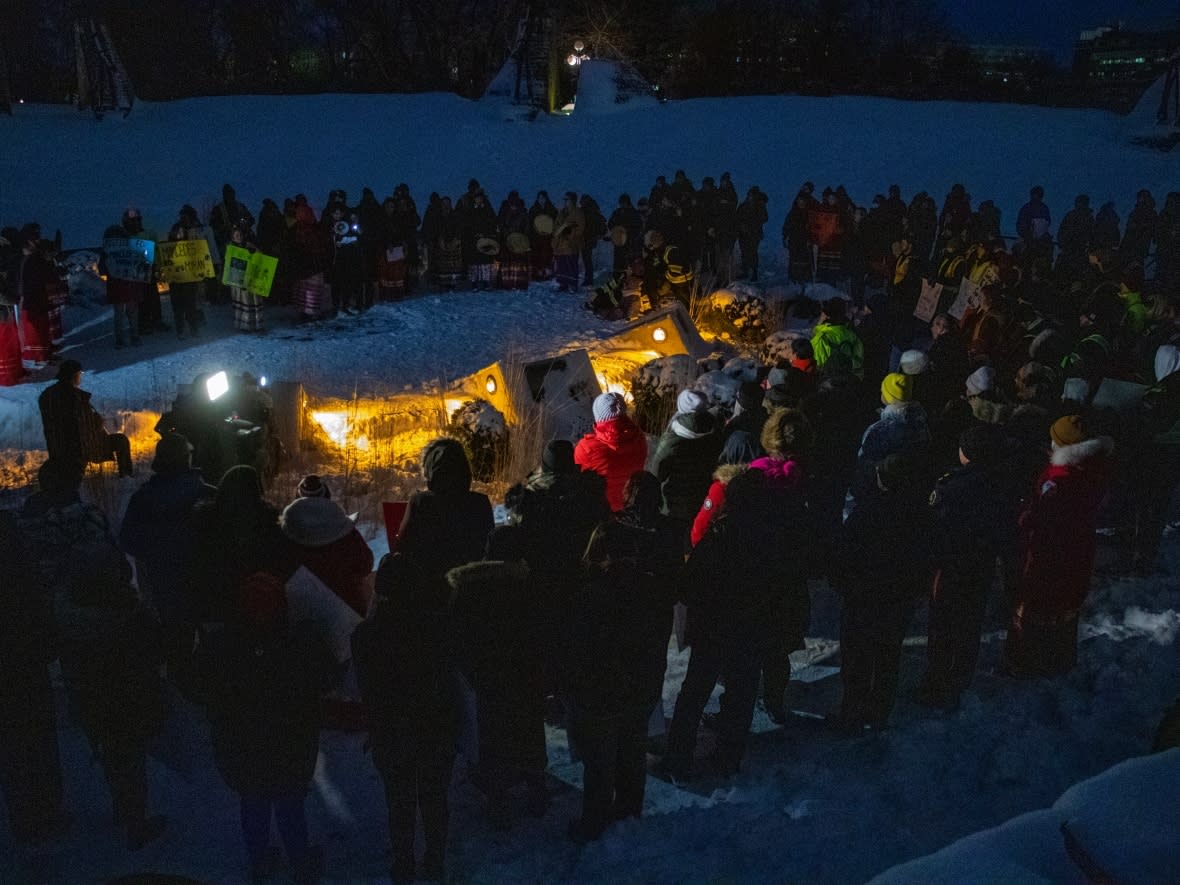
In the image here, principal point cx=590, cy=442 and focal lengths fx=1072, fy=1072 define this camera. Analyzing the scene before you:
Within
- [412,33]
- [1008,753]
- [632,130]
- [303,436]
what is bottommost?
[1008,753]

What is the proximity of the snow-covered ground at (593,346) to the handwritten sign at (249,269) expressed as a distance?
0.77m

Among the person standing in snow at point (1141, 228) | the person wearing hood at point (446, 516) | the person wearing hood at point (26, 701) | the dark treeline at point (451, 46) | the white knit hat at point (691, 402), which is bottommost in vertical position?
the person wearing hood at point (26, 701)

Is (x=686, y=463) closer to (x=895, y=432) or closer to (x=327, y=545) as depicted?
(x=895, y=432)

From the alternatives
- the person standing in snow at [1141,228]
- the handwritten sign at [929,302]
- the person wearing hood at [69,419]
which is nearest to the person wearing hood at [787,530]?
the person wearing hood at [69,419]

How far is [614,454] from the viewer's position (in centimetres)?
646

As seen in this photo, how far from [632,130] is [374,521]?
72.8ft

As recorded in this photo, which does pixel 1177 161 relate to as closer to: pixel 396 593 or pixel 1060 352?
pixel 1060 352

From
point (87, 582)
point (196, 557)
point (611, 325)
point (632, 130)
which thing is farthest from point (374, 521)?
point (632, 130)

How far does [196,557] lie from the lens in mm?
5246

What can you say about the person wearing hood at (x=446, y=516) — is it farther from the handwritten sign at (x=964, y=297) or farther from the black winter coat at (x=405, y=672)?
the handwritten sign at (x=964, y=297)

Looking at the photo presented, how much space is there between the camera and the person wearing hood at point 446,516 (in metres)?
4.96

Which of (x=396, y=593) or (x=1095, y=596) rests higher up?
(x=396, y=593)

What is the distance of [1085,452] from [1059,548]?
1.71 ft

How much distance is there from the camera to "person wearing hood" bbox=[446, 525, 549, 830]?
13.9 ft
